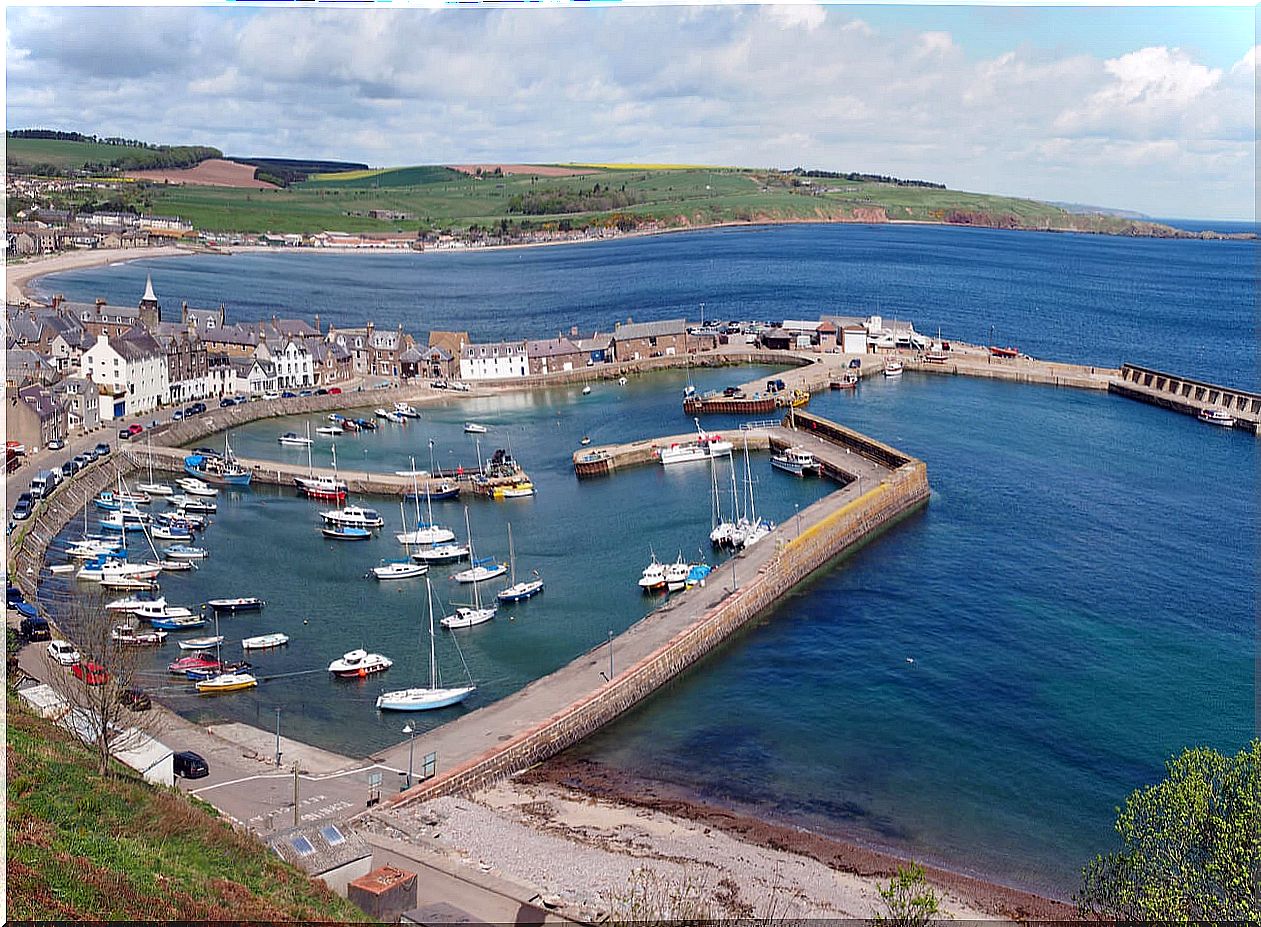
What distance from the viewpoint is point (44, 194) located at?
13300cm

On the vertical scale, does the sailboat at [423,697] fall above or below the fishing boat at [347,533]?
below

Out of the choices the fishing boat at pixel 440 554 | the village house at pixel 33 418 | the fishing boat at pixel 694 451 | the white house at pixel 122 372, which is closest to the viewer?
the fishing boat at pixel 440 554

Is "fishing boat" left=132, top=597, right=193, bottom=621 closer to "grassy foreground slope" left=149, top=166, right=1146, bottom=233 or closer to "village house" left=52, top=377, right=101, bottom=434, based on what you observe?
"village house" left=52, top=377, right=101, bottom=434

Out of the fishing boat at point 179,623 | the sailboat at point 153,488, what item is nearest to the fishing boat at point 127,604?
the fishing boat at point 179,623

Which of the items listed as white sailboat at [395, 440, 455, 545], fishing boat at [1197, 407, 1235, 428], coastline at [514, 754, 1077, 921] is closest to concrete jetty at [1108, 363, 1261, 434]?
fishing boat at [1197, 407, 1235, 428]

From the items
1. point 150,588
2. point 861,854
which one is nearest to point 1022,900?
point 861,854

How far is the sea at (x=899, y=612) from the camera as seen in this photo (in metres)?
19.0

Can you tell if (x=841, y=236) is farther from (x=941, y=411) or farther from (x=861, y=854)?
(x=861, y=854)

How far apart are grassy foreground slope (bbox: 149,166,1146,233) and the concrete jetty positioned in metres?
112

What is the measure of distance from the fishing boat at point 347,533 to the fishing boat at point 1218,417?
1399 inches

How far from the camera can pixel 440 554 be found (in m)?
29.5

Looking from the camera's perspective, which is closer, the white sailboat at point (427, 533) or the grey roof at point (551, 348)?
the white sailboat at point (427, 533)

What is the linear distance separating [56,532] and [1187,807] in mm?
27608

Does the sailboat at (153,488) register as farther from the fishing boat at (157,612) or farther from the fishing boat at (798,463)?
the fishing boat at (798,463)
